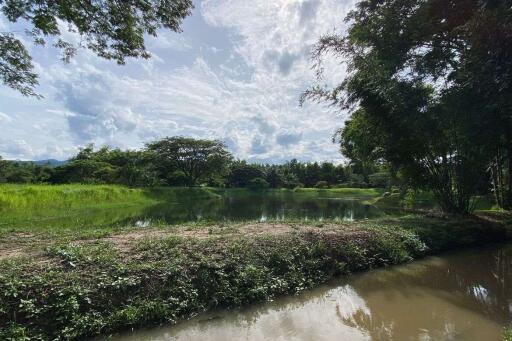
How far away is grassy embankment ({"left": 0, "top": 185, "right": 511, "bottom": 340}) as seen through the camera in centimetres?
456

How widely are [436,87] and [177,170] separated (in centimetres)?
4357

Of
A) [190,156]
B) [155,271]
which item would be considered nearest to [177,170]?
[190,156]

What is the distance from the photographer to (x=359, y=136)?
49.9 feet

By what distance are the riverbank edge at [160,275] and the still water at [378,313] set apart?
301mm

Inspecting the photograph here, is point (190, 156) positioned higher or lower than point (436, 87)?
higher

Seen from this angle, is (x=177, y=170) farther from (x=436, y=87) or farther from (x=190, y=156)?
(x=436, y=87)

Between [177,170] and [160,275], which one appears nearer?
[160,275]

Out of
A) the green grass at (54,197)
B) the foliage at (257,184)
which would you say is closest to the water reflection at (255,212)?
the green grass at (54,197)

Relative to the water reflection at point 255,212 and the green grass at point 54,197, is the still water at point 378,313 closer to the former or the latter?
the water reflection at point 255,212

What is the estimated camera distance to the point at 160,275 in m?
5.52

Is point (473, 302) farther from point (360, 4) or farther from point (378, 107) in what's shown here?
point (360, 4)

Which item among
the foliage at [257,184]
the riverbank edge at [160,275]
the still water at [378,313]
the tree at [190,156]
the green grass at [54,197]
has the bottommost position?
the still water at [378,313]

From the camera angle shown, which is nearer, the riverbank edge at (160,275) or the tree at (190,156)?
the riverbank edge at (160,275)

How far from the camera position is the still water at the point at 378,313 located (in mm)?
4922
